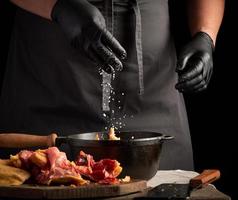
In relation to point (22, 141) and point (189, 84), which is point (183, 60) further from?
point (22, 141)

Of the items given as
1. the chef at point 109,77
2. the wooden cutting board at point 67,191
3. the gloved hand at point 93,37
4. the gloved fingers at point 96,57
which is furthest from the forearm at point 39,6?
the wooden cutting board at point 67,191

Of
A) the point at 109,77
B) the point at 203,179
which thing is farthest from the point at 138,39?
the point at 203,179

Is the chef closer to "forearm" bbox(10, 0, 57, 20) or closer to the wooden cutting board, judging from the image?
"forearm" bbox(10, 0, 57, 20)

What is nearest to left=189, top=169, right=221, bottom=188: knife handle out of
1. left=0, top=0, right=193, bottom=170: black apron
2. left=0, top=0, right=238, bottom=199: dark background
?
left=0, top=0, right=193, bottom=170: black apron

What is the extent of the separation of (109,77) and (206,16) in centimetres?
45

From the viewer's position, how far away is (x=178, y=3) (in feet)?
9.09

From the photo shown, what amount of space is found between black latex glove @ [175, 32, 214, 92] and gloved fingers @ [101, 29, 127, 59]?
0.25m

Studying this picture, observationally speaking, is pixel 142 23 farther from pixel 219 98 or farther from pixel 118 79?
pixel 219 98

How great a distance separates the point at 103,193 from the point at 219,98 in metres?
1.46

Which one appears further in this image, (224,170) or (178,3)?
(224,170)

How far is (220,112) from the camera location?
9.77ft

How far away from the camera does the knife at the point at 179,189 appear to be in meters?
1.56

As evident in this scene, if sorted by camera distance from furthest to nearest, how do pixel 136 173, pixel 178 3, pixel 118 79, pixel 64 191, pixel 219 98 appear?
pixel 219 98 → pixel 178 3 → pixel 118 79 → pixel 136 173 → pixel 64 191

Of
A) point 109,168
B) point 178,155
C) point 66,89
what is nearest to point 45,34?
point 66,89
